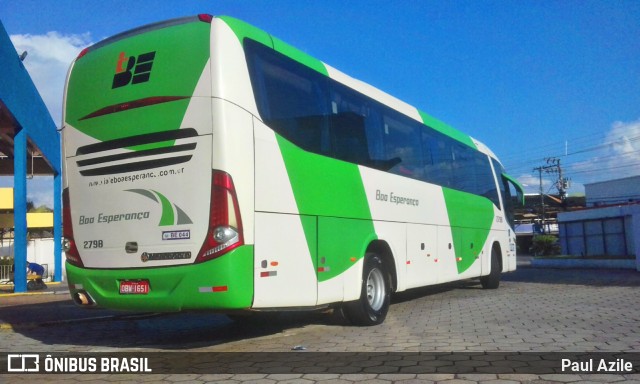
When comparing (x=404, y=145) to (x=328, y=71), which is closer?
(x=328, y=71)

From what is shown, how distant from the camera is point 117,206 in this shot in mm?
6715

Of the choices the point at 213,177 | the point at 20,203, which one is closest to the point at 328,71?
the point at 213,177

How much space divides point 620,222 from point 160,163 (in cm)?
2869

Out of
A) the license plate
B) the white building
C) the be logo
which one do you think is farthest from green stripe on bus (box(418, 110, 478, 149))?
the white building

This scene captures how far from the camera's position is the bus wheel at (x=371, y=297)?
27.3ft

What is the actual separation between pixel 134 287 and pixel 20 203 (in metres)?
13.5

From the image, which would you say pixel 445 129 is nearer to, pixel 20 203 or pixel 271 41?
pixel 271 41

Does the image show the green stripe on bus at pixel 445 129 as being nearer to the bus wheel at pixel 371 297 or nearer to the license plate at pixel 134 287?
the bus wheel at pixel 371 297

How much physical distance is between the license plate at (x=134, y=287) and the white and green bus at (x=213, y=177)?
0.05 feet

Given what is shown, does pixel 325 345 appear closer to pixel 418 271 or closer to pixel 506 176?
pixel 418 271

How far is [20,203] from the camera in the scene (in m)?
17.9

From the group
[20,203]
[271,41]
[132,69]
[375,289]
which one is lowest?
[375,289]

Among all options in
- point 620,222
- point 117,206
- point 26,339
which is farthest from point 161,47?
point 620,222

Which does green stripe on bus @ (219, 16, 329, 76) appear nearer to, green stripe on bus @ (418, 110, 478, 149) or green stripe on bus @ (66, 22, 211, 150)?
green stripe on bus @ (66, 22, 211, 150)
